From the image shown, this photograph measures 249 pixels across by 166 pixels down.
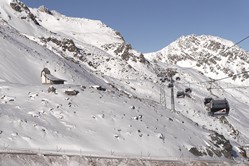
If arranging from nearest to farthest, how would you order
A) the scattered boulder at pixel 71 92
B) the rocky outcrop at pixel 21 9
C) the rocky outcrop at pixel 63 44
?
1. the scattered boulder at pixel 71 92
2. the rocky outcrop at pixel 63 44
3. the rocky outcrop at pixel 21 9

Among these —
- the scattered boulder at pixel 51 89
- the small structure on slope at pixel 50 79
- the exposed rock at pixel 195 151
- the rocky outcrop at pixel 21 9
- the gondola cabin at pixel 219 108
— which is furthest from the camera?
the rocky outcrop at pixel 21 9

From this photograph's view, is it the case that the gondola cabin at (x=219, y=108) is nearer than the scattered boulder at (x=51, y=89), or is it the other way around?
the scattered boulder at (x=51, y=89)

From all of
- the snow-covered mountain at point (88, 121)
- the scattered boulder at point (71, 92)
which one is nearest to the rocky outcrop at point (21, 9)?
the snow-covered mountain at point (88, 121)

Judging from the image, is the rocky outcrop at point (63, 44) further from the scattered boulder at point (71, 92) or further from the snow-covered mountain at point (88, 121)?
the scattered boulder at point (71, 92)

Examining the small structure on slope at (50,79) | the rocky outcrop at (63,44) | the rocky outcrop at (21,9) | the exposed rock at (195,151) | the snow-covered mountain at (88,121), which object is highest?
the rocky outcrop at (21,9)

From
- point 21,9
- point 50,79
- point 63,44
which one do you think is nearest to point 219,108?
point 50,79

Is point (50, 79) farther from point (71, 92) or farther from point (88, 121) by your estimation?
point (88, 121)

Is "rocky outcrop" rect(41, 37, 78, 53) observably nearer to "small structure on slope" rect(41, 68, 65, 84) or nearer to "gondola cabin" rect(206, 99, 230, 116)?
"small structure on slope" rect(41, 68, 65, 84)

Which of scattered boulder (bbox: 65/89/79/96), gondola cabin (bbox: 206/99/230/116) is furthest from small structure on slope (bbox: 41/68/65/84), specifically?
Result: gondola cabin (bbox: 206/99/230/116)

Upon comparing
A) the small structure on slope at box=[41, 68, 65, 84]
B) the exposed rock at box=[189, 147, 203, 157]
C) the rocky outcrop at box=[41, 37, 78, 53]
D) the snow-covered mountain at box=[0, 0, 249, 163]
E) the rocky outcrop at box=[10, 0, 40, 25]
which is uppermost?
the rocky outcrop at box=[10, 0, 40, 25]

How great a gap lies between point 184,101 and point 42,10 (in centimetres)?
10249

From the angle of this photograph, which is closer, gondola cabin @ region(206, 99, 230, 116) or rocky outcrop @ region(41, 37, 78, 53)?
gondola cabin @ region(206, 99, 230, 116)

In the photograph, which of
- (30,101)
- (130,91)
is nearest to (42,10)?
(130,91)

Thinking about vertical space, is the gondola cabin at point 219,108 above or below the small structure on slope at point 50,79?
below
